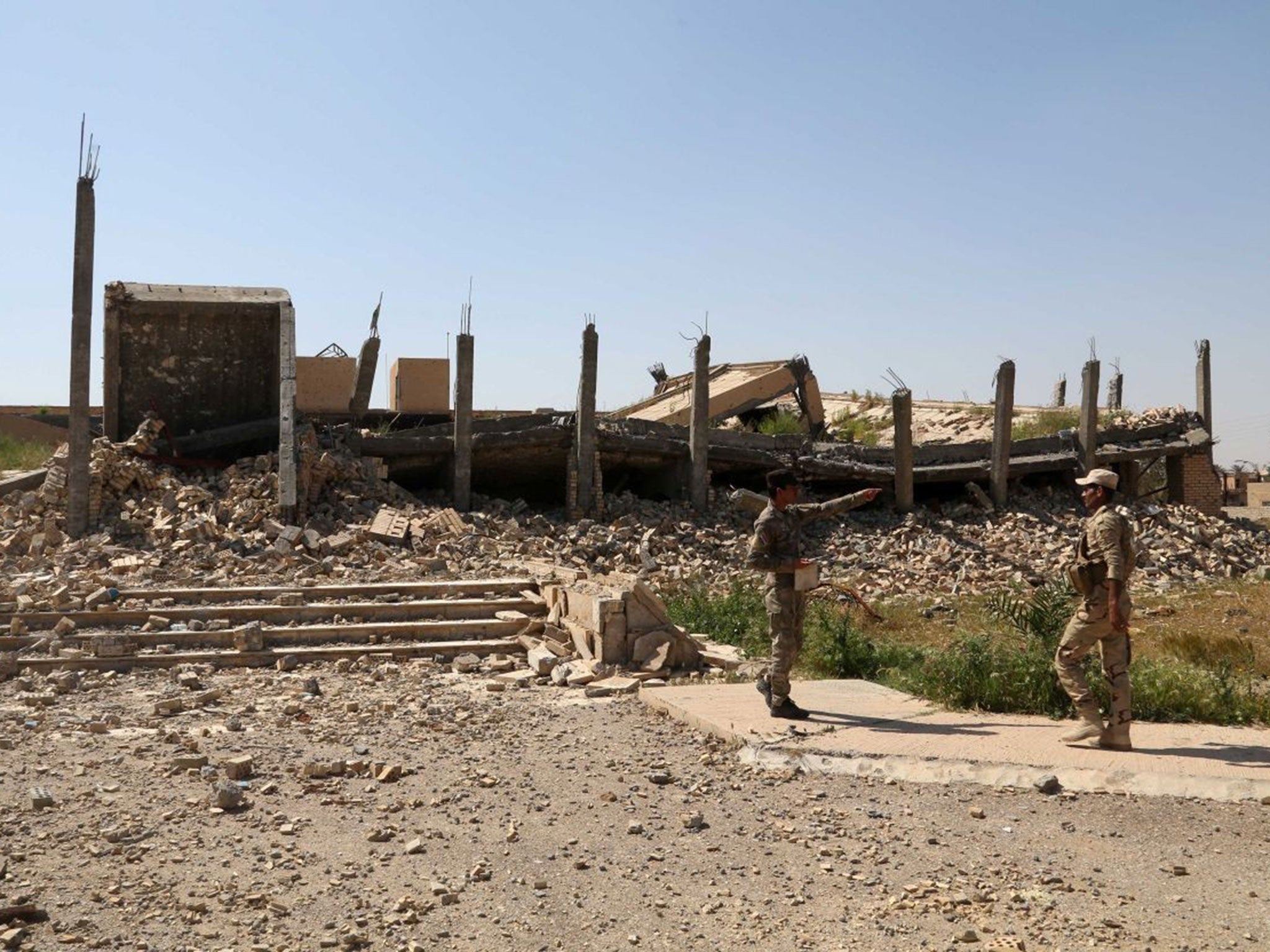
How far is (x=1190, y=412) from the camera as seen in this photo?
2167cm

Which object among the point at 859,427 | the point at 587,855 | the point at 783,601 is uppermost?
the point at 859,427

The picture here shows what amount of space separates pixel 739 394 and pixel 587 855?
17885 millimetres

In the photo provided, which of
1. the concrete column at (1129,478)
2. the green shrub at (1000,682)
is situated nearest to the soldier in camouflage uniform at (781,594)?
the green shrub at (1000,682)

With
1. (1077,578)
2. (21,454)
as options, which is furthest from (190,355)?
(1077,578)

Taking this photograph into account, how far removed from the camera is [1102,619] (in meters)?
5.89

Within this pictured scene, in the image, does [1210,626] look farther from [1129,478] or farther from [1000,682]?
[1129,478]

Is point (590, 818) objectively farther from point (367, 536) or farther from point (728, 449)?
point (728, 449)

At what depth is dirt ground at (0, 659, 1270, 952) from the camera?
4176 mm

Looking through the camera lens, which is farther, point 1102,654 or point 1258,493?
point 1258,493

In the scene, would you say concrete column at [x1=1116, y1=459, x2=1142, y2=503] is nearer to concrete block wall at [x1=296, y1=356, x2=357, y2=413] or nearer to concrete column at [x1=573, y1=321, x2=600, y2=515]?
concrete column at [x1=573, y1=321, x2=600, y2=515]

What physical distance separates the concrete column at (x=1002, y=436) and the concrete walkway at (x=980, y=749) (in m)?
12.6

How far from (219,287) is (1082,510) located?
13963 millimetres

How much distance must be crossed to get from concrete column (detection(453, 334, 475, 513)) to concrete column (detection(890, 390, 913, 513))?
265 inches

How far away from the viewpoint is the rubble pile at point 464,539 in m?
12.9
